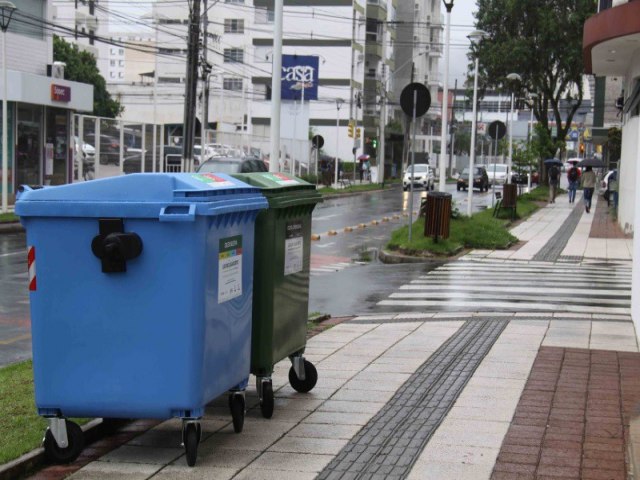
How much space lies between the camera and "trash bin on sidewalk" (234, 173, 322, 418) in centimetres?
717

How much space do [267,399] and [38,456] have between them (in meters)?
1.73

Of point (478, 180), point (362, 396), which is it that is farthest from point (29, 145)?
point (478, 180)

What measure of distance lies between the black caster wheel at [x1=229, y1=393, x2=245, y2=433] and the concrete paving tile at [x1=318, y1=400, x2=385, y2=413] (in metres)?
0.88

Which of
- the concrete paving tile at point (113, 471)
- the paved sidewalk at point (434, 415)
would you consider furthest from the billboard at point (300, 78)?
the concrete paving tile at point (113, 471)

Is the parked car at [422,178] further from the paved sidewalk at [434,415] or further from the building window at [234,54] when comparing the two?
the paved sidewalk at [434,415]

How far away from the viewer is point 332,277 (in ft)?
59.6

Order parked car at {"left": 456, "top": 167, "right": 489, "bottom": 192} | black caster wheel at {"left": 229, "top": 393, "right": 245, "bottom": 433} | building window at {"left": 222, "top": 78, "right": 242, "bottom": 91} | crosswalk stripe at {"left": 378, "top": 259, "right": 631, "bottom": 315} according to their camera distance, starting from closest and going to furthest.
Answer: black caster wheel at {"left": 229, "top": 393, "right": 245, "bottom": 433}, crosswalk stripe at {"left": 378, "top": 259, "right": 631, "bottom": 315}, parked car at {"left": 456, "top": 167, "right": 489, "bottom": 192}, building window at {"left": 222, "top": 78, "right": 242, "bottom": 91}

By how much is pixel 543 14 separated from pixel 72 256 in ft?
153

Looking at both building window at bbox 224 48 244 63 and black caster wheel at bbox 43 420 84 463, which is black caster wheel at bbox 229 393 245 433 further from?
building window at bbox 224 48 244 63

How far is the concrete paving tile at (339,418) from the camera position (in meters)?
7.10

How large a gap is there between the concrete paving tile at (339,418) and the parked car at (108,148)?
96.0 ft

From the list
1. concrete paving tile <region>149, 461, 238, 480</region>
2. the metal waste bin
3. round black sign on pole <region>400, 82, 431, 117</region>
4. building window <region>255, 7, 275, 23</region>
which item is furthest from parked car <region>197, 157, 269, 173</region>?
building window <region>255, 7, 275, 23</region>

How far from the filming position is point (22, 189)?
20.4 ft

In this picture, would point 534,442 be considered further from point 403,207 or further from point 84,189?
point 403,207
